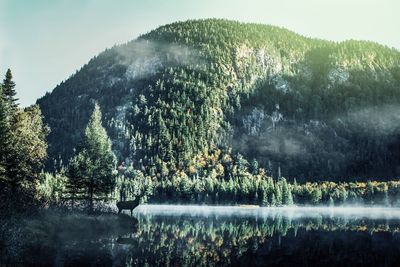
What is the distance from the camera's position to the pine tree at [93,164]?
63.3 meters

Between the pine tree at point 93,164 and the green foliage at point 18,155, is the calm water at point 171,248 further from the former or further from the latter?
the pine tree at point 93,164

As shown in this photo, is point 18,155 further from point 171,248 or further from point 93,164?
point 171,248

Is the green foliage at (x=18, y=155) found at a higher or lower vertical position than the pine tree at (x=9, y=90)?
lower

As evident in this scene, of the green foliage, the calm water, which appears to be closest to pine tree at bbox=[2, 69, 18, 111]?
the green foliage

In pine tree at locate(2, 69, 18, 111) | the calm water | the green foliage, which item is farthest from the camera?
pine tree at locate(2, 69, 18, 111)

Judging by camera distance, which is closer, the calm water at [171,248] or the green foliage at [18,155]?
the calm water at [171,248]

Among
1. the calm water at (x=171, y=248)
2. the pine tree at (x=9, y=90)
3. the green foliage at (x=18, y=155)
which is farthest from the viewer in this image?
the pine tree at (x=9, y=90)

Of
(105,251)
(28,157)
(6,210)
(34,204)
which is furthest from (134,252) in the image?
(28,157)

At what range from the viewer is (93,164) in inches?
2525

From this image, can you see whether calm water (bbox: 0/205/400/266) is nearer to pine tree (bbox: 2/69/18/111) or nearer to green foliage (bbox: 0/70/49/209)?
green foliage (bbox: 0/70/49/209)

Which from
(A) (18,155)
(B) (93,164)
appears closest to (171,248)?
(A) (18,155)

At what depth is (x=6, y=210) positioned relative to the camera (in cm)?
3497

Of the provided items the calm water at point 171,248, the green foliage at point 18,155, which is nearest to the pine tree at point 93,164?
the green foliage at point 18,155

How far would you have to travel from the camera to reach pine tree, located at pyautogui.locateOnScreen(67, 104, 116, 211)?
63281 mm
